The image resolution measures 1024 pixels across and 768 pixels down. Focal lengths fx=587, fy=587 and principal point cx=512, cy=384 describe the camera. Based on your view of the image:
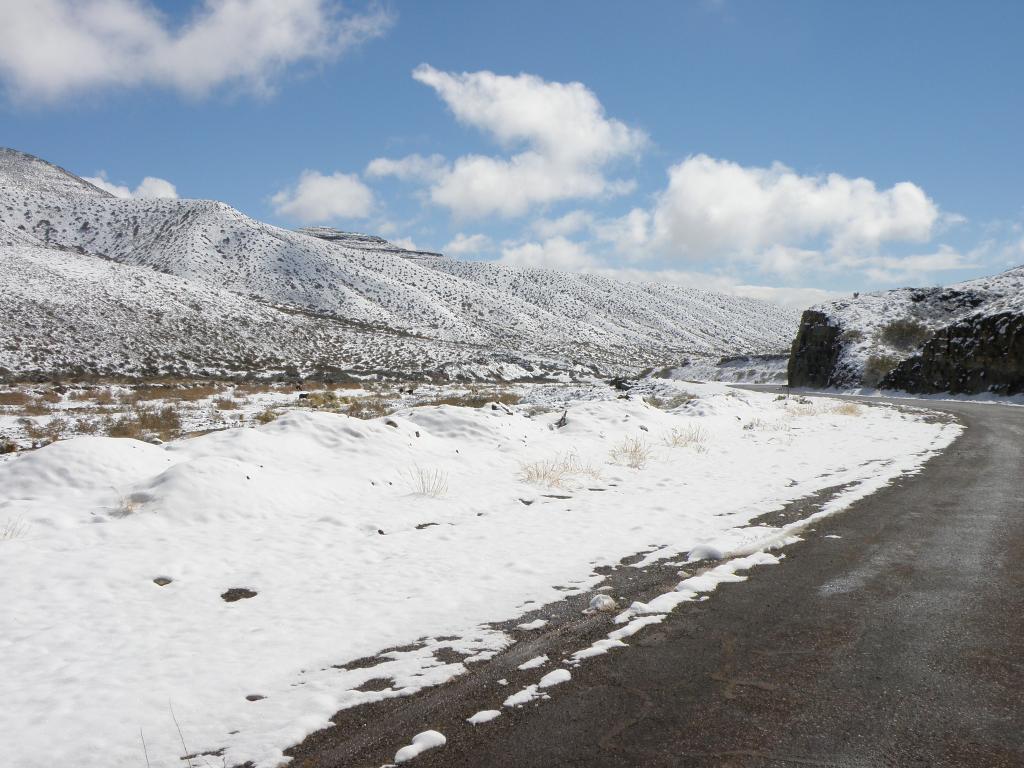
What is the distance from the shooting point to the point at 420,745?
9.00ft

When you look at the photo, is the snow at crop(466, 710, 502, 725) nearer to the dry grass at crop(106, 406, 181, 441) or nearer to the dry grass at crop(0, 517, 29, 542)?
the dry grass at crop(0, 517, 29, 542)

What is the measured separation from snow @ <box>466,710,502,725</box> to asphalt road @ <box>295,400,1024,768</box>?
1.4 inches

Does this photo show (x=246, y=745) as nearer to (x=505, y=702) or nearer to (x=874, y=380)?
(x=505, y=702)

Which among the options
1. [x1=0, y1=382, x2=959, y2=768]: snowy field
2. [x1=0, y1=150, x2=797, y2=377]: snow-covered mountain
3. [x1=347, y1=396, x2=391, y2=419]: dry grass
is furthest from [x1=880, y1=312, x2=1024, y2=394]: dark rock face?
[x1=0, y1=150, x2=797, y2=377]: snow-covered mountain

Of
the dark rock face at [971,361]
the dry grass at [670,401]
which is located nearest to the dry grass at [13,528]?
the dry grass at [670,401]

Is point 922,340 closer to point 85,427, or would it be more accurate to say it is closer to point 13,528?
point 85,427

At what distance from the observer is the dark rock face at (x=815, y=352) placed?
42.8 meters

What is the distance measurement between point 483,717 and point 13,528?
230 inches

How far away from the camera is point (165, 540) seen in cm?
608

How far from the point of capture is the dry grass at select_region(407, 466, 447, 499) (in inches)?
337

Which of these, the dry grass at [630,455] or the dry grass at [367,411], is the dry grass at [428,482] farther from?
the dry grass at [367,411]

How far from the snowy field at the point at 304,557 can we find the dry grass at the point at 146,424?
6188mm

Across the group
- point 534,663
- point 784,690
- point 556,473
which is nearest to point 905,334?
point 556,473

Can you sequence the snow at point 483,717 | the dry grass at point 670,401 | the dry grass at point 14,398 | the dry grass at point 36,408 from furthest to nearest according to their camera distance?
1. the dry grass at point 670,401
2. the dry grass at point 14,398
3. the dry grass at point 36,408
4. the snow at point 483,717
